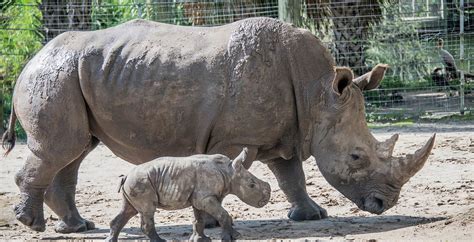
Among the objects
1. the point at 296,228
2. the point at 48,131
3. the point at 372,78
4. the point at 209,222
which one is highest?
the point at 372,78

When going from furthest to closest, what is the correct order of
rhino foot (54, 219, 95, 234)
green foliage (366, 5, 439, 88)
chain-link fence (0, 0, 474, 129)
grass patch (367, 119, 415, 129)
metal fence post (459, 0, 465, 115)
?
green foliage (366, 5, 439, 88) < chain-link fence (0, 0, 474, 129) < metal fence post (459, 0, 465, 115) < grass patch (367, 119, 415, 129) < rhino foot (54, 219, 95, 234)

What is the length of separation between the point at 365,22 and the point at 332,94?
807 cm

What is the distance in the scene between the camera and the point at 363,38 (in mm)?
16484

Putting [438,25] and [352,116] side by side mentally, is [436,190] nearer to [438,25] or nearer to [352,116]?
[352,116]

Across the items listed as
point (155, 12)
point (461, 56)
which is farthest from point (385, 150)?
point (155, 12)

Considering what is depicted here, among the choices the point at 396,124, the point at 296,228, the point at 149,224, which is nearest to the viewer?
the point at 149,224

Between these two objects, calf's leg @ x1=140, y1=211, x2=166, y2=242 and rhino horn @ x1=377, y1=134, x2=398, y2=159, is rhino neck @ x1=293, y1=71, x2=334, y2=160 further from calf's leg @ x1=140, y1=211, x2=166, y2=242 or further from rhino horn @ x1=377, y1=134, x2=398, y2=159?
calf's leg @ x1=140, y1=211, x2=166, y2=242

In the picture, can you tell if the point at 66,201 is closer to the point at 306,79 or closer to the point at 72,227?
the point at 72,227

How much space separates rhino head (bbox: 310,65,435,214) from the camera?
28.1 feet

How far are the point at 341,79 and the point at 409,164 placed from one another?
0.83 meters

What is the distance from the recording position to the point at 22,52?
17.1 meters

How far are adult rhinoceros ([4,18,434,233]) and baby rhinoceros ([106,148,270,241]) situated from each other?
4.47 feet

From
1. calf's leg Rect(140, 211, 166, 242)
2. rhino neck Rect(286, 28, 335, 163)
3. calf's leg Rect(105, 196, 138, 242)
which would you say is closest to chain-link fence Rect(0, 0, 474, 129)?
rhino neck Rect(286, 28, 335, 163)

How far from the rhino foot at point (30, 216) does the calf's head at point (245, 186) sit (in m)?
2.28
